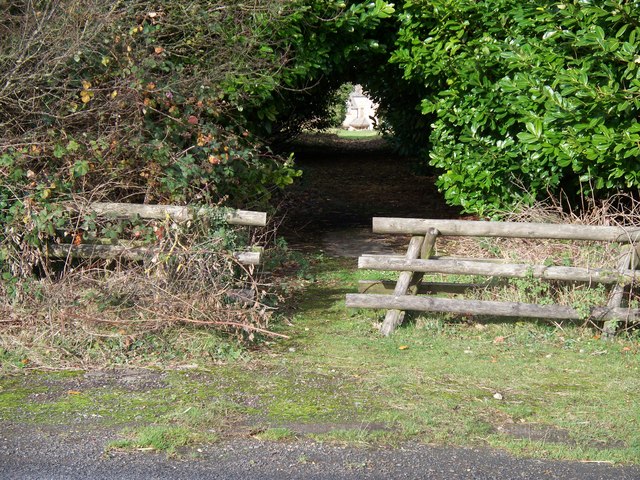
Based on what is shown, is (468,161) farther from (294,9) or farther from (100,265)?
(100,265)

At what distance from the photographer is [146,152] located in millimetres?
7828

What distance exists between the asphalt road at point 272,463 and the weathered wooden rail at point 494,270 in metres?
2.53

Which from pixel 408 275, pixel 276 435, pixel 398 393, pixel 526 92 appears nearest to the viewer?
pixel 276 435

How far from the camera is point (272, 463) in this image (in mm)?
4902

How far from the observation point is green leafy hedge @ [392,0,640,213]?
26.1 ft

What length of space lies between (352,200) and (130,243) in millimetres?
9834

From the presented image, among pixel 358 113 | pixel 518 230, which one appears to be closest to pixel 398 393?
→ pixel 518 230

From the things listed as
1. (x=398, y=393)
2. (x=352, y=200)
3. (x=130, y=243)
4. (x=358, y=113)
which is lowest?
(x=358, y=113)

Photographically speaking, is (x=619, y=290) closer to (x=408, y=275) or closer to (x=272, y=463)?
(x=408, y=275)

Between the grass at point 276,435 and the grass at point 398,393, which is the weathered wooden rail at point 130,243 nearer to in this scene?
the grass at point 398,393

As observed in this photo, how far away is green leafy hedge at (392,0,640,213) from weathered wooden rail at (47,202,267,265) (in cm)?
311

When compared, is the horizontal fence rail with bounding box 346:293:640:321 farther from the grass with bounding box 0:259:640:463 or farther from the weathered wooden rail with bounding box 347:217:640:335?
the grass with bounding box 0:259:640:463

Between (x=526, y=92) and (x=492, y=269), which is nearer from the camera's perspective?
(x=492, y=269)

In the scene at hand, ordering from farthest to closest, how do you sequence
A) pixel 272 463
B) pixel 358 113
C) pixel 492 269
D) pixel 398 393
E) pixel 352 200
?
pixel 358 113 → pixel 352 200 → pixel 492 269 → pixel 398 393 → pixel 272 463
